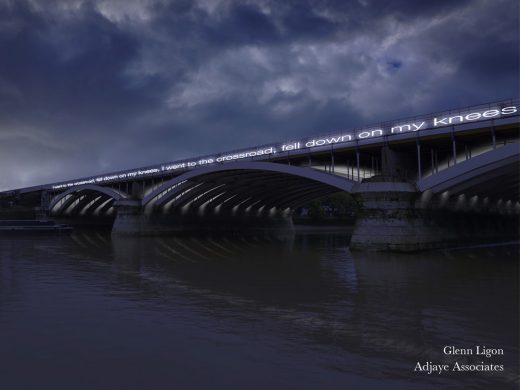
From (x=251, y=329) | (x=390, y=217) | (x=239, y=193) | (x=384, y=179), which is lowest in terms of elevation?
(x=251, y=329)

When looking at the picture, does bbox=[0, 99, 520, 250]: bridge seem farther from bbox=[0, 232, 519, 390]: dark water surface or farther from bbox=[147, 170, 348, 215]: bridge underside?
bbox=[0, 232, 519, 390]: dark water surface

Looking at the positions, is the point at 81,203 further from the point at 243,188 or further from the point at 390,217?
the point at 390,217

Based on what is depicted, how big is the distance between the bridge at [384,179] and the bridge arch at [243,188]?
0.14 m

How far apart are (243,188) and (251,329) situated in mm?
48802

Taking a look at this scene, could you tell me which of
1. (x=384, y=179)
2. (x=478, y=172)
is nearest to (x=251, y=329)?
(x=384, y=179)

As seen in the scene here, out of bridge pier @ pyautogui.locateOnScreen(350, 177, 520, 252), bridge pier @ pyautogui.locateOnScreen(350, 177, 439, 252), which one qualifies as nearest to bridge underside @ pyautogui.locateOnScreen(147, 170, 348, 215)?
bridge pier @ pyautogui.locateOnScreen(350, 177, 520, 252)

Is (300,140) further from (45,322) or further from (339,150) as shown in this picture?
(45,322)

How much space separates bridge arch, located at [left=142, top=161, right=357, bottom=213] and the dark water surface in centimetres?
1990

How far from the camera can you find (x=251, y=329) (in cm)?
961

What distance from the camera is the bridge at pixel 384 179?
28562 millimetres

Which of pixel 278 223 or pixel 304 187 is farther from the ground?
pixel 304 187

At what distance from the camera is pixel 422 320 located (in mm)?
10469

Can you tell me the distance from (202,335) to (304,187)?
163 feet

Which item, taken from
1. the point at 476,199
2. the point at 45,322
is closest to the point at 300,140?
the point at 476,199
